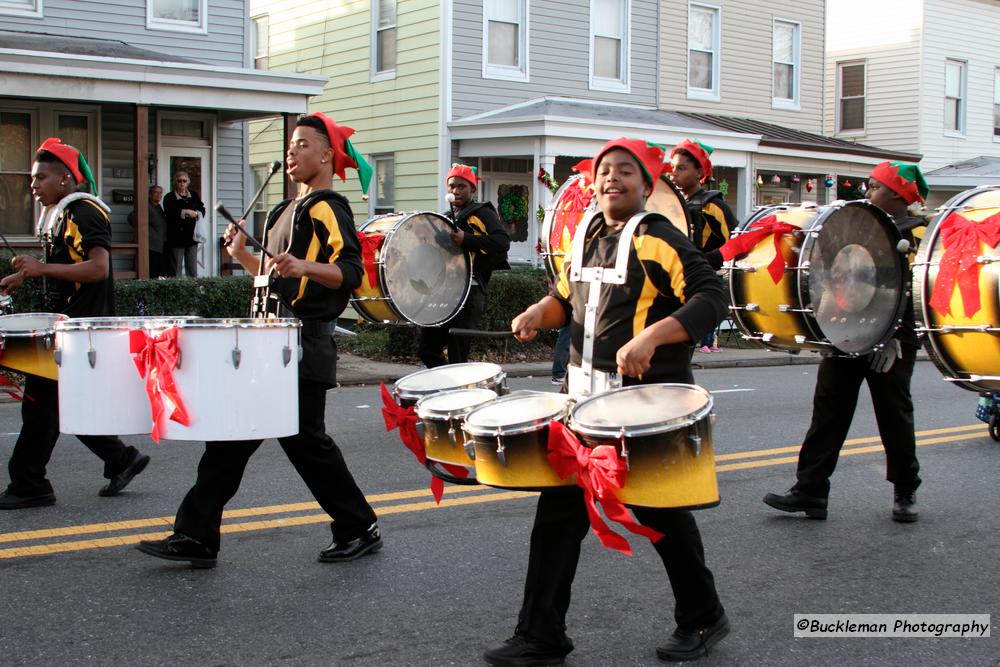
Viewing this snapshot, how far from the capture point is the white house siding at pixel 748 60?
23.0 m

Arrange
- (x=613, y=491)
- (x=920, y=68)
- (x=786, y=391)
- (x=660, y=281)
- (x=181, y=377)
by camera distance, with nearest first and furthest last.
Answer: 1. (x=613, y=491)
2. (x=660, y=281)
3. (x=181, y=377)
4. (x=786, y=391)
5. (x=920, y=68)

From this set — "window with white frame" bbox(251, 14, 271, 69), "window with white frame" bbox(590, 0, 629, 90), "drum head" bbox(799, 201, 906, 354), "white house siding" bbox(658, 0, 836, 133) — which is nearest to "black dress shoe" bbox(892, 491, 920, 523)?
"drum head" bbox(799, 201, 906, 354)

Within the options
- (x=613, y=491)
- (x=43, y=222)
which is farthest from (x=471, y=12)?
(x=613, y=491)

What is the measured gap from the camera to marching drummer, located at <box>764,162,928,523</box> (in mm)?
6223

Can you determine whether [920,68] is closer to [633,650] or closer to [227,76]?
[227,76]

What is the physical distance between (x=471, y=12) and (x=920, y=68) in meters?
12.6

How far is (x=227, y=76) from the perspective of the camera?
Answer: 16.8m

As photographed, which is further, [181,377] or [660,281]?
[181,377]

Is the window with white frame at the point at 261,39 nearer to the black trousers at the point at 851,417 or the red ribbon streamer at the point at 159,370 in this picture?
the black trousers at the point at 851,417

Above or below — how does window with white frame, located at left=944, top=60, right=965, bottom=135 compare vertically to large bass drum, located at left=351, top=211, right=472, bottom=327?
above

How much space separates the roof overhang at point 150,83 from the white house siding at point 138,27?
1.29m

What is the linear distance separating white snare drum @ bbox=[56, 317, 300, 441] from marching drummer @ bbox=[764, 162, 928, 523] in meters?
3.06

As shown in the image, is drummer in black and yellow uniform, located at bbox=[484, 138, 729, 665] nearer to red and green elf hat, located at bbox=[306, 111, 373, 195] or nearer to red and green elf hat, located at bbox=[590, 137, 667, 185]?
red and green elf hat, located at bbox=[590, 137, 667, 185]

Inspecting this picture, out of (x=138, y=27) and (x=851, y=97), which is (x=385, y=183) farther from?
(x=851, y=97)
